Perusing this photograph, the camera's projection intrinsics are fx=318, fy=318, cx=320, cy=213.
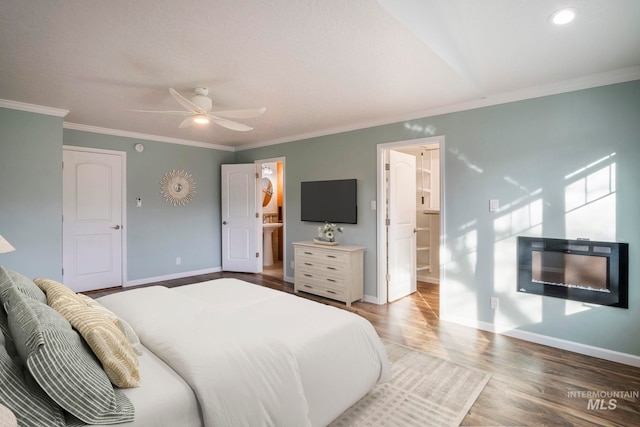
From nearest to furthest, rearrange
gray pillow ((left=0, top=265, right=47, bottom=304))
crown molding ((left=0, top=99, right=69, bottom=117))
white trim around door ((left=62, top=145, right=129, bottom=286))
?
gray pillow ((left=0, top=265, right=47, bottom=304)), crown molding ((left=0, top=99, right=69, bottom=117)), white trim around door ((left=62, top=145, right=129, bottom=286))

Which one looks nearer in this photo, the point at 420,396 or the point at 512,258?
the point at 420,396

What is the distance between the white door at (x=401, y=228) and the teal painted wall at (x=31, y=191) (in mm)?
3968

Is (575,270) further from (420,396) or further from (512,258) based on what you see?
(420,396)

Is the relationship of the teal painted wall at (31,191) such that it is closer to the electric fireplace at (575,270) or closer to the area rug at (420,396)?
the area rug at (420,396)

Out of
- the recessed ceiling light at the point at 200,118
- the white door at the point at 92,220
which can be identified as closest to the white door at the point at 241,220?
the white door at the point at 92,220

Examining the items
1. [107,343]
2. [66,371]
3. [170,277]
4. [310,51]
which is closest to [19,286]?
[107,343]

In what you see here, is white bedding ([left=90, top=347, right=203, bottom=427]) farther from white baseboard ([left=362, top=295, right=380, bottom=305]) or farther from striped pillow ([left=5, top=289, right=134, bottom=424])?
white baseboard ([left=362, top=295, right=380, bottom=305])

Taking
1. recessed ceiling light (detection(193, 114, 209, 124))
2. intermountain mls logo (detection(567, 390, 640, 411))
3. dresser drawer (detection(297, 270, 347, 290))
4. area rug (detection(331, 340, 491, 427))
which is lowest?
intermountain mls logo (detection(567, 390, 640, 411))

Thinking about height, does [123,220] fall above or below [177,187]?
below

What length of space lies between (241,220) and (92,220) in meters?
2.22

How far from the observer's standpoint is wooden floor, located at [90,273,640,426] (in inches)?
75.7

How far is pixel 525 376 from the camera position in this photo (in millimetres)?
2354

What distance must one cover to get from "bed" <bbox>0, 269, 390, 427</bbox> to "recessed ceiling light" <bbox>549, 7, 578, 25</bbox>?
2174mm

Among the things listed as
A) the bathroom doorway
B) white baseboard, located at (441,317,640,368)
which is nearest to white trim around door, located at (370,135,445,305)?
white baseboard, located at (441,317,640,368)
